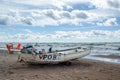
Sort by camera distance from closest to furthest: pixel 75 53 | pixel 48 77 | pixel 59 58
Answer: pixel 48 77 → pixel 59 58 → pixel 75 53

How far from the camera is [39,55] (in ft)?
52.1

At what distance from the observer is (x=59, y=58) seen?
663 inches

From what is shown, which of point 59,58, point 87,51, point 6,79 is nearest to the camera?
point 6,79

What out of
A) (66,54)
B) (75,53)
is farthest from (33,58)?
(75,53)

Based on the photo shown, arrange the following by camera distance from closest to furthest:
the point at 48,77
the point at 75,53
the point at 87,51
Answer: the point at 48,77 → the point at 75,53 → the point at 87,51

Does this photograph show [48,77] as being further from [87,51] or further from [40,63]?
[87,51]

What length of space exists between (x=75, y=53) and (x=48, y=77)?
237 inches

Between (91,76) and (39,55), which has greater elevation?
(39,55)

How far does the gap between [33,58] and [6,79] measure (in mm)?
4235

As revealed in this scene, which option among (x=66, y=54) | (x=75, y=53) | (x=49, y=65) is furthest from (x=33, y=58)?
(x=75, y=53)

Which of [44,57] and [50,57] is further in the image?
[50,57]

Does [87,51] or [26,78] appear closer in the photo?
[26,78]

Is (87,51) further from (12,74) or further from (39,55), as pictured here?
(12,74)

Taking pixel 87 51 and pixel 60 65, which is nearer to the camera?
pixel 60 65
